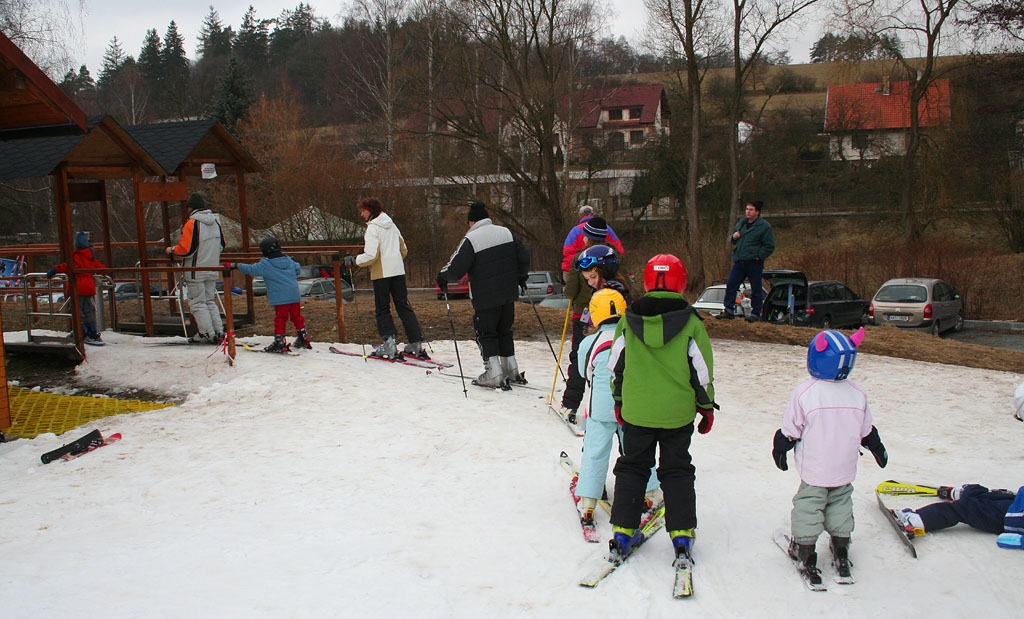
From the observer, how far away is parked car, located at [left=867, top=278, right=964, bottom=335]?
19938 millimetres

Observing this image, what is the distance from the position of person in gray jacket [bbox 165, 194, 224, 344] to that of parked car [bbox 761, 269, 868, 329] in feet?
34.3

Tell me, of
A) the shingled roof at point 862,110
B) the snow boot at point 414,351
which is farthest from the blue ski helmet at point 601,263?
the shingled roof at point 862,110

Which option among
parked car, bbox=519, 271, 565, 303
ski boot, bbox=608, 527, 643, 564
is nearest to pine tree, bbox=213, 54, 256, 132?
parked car, bbox=519, 271, 565, 303

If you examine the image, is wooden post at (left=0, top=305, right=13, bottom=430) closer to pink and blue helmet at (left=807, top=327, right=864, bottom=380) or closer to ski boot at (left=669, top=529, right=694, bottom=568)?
ski boot at (left=669, top=529, right=694, bottom=568)

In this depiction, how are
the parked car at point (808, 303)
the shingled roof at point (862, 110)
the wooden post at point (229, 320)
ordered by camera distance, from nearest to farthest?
the wooden post at point (229, 320) < the parked car at point (808, 303) < the shingled roof at point (862, 110)

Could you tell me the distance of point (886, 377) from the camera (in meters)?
10.4

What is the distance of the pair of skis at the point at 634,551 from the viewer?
4250mm

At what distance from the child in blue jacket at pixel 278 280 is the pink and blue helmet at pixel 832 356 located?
6.77m

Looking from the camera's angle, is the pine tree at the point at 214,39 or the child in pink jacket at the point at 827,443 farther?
the pine tree at the point at 214,39

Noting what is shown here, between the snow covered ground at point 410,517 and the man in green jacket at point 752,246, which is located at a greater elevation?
the man in green jacket at point 752,246

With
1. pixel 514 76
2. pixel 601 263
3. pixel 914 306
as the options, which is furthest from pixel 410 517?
pixel 514 76

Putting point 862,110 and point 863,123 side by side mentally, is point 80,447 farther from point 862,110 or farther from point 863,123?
point 862,110

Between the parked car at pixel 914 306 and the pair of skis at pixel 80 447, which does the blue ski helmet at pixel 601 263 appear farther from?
the parked car at pixel 914 306

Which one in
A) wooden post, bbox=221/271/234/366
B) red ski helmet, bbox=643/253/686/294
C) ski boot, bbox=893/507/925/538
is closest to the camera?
red ski helmet, bbox=643/253/686/294
